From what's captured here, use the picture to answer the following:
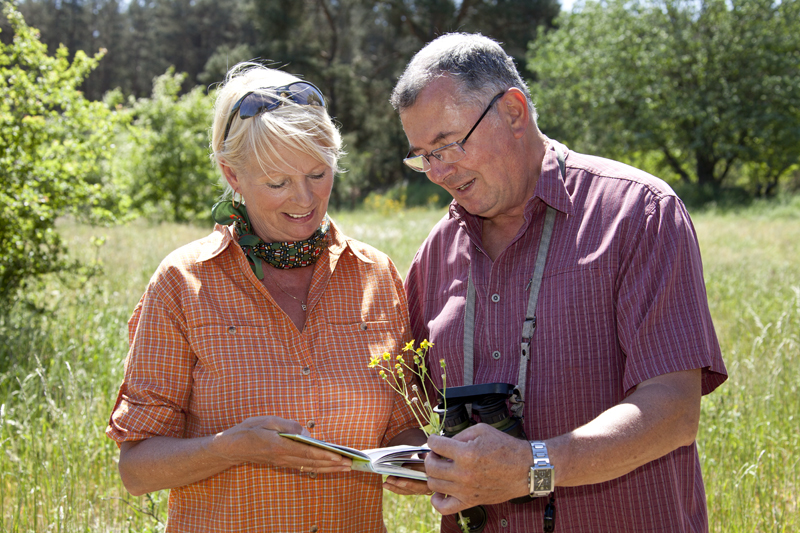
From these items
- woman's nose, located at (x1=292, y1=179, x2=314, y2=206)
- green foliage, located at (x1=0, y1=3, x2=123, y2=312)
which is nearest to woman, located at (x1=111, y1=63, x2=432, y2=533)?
woman's nose, located at (x1=292, y1=179, x2=314, y2=206)

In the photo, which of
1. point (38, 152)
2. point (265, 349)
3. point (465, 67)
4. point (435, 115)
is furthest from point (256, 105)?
point (38, 152)

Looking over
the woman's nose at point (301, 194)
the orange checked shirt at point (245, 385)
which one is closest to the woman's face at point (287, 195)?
the woman's nose at point (301, 194)

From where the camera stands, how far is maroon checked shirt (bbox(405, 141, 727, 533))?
1.86 meters

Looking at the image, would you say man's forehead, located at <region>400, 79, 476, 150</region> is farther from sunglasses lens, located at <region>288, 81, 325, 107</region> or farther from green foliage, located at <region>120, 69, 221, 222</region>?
green foliage, located at <region>120, 69, 221, 222</region>

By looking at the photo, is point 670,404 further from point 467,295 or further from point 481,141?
point 481,141

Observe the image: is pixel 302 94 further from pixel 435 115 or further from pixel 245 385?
pixel 245 385

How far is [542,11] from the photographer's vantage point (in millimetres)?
30734

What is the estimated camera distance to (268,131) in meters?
2.24

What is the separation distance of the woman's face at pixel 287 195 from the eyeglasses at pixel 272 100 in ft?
0.55

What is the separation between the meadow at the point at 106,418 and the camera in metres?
3.09

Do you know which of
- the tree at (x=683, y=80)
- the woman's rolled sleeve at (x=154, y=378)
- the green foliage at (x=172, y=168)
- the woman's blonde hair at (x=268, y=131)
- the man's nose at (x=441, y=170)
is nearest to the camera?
the woman's rolled sleeve at (x=154, y=378)

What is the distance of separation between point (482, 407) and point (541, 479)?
11.5 inches

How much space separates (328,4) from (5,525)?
3375 centimetres

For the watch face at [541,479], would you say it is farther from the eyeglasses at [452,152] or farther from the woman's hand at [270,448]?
the eyeglasses at [452,152]
